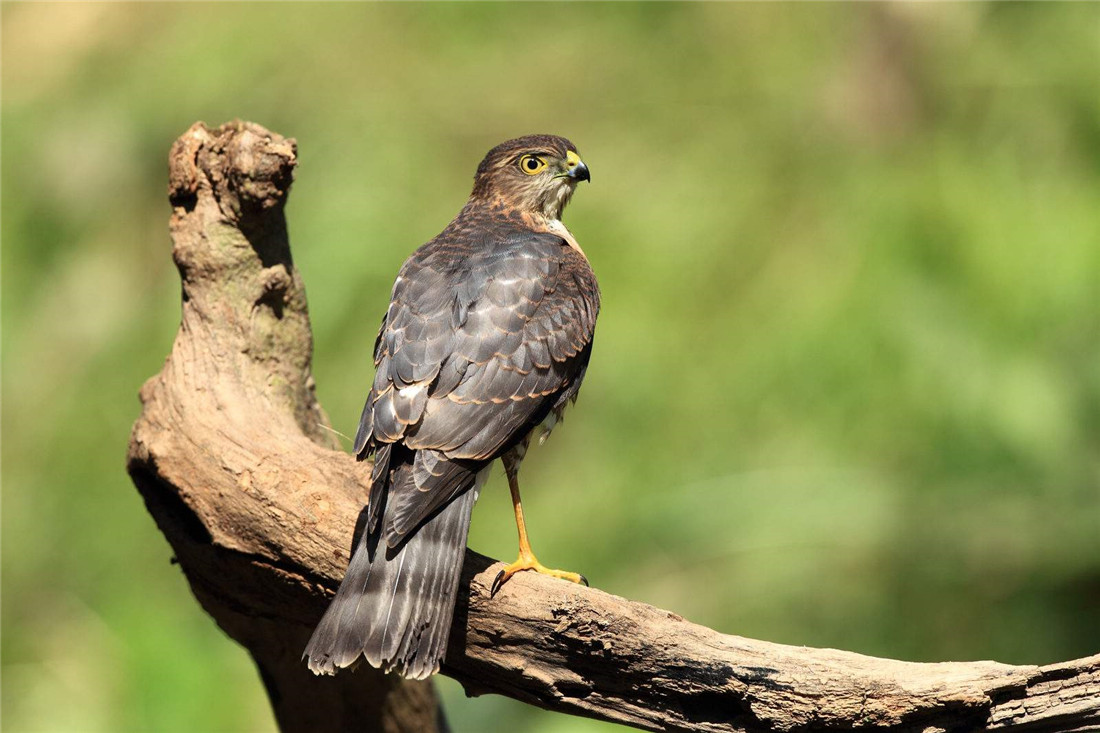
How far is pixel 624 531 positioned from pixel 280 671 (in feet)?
11.0

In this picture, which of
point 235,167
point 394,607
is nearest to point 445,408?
point 394,607

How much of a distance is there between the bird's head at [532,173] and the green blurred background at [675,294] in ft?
9.29

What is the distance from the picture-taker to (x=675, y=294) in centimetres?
867

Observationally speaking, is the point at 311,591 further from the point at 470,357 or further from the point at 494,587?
the point at 470,357

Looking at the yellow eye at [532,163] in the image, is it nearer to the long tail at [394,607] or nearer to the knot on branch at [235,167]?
the knot on branch at [235,167]

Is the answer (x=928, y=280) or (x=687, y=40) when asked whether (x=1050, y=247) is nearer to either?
(x=928, y=280)

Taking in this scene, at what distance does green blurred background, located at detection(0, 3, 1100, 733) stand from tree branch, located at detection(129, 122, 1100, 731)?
8.51 ft

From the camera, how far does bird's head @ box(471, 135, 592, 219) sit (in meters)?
4.91

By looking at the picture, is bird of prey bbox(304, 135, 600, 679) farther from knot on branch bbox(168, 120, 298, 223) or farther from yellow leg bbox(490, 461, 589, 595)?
knot on branch bbox(168, 120, 298, 223)

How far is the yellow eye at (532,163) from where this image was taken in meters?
4.91

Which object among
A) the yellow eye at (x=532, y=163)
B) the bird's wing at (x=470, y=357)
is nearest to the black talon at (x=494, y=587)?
the bird's wing at (x=470, y=357)

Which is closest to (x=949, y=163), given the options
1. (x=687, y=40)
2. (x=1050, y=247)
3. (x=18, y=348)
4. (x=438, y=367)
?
(x=1050, y=247)

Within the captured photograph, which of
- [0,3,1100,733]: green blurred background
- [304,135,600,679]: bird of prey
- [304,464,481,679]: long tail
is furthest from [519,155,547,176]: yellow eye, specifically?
[0,3,1100,733]: green blurred background

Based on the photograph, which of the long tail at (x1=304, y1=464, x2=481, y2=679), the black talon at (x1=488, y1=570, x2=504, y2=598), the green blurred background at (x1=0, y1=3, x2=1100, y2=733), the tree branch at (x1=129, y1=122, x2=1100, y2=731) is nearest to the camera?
the tree branch at (x1=129, y1=122, x2=1100, y2=731)
